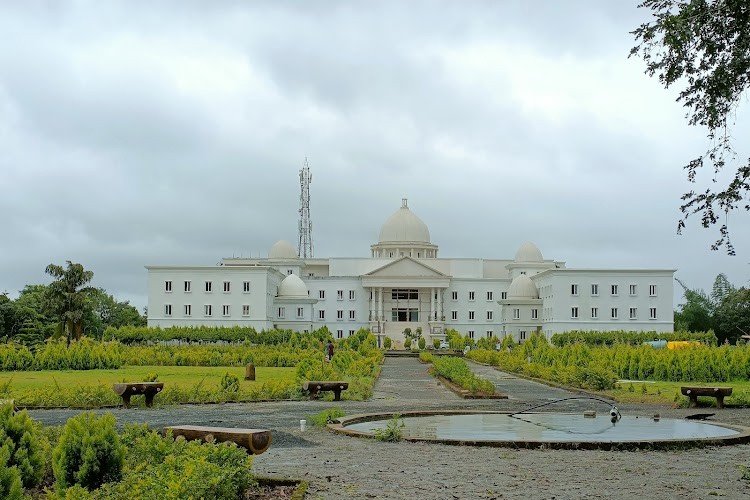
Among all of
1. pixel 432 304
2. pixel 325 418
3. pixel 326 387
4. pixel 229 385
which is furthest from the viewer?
pixel 432 304

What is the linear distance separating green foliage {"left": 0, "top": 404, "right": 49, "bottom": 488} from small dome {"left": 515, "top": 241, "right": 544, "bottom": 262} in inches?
3703

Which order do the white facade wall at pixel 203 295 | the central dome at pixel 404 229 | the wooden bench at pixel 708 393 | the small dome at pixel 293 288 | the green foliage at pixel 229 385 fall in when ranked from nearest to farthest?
the wooden bench at pixel 708 393 → the green foliage at pixel 229 385 → the white facade wall at pixel 203 295 → the small dome at pixel 293 288 → the central dome at pixel 404 229

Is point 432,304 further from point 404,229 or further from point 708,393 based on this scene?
point 708,393

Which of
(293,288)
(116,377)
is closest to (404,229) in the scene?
(293,288)

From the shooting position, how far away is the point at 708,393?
23016 millimetres

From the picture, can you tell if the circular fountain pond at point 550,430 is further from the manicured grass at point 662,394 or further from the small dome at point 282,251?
the small dome at point 282,251

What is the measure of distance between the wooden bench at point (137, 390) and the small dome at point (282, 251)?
79.9 meters

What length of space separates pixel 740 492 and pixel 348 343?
54.7 metres

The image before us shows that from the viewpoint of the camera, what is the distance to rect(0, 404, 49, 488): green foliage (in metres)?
10.1

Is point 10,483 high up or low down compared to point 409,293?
down

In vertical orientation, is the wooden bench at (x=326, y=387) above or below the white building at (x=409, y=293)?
below

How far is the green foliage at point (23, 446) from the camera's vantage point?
33.3 feet

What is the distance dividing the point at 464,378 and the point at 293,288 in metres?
63.8

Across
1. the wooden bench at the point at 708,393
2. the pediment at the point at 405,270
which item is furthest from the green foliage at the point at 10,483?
the pediment at the point at 405,270
